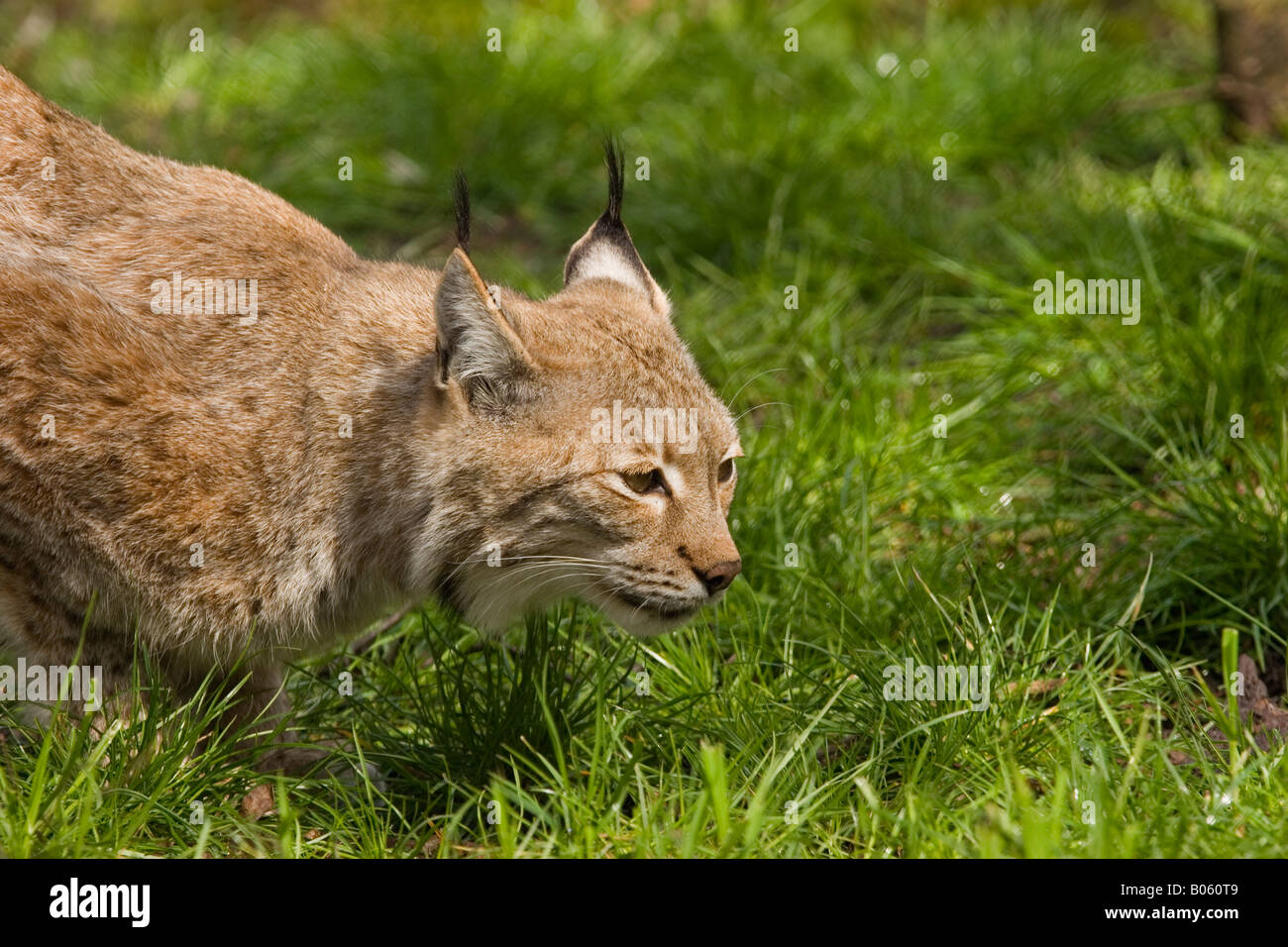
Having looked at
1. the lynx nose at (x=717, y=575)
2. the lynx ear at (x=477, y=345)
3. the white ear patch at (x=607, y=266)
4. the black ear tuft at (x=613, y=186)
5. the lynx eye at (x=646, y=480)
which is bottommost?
the lynx nose at (x=717, y=575)

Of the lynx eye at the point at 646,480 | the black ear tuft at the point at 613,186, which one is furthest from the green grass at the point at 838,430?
the black ear tuft at the point at 613,186

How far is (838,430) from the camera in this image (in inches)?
216

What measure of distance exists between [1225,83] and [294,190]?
487 cm

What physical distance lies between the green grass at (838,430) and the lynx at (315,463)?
0.32m

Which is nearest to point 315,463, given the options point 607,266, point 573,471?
point 573,471

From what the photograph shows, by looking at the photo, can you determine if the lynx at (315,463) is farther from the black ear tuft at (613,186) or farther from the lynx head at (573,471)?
the black ear tuft at (613,186)

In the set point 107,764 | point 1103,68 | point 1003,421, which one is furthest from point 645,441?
point 1103,68

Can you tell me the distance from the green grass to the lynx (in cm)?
32

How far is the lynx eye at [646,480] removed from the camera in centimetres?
370

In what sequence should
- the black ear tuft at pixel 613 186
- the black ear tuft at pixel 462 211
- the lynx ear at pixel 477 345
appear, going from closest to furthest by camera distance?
the lynx ear at pixel 477 345
the black ear tuft at pixel 462 211
the black ear tuft at pixel 613 186

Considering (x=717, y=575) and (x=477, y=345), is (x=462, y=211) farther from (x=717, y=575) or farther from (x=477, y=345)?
(x=717, y=575)

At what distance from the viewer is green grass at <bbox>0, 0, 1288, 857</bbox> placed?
359cm

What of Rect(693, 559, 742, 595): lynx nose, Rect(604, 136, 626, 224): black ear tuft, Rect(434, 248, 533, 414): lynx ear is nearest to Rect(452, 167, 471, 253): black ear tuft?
Rect(434, 248, 533, 414): lynx ear

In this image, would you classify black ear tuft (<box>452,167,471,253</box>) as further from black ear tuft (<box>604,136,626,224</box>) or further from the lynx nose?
the lynx nose
